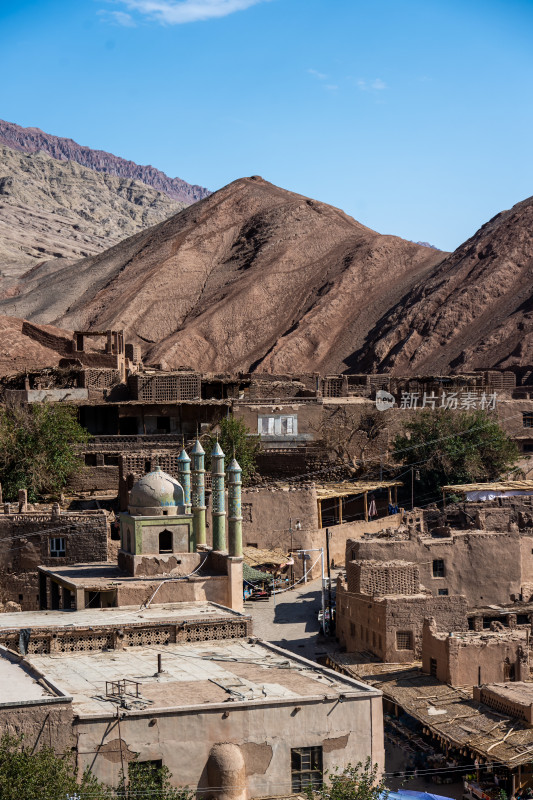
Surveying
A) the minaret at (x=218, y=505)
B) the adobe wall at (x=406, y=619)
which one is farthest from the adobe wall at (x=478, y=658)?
the minaret at (x=218, y=505)

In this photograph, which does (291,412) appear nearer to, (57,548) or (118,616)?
(57,548)

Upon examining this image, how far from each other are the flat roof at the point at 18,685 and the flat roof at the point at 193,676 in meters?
0.30

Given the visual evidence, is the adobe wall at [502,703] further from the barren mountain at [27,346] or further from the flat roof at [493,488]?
the barren mountain at [27,346]

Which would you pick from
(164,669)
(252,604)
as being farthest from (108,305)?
(164,669)

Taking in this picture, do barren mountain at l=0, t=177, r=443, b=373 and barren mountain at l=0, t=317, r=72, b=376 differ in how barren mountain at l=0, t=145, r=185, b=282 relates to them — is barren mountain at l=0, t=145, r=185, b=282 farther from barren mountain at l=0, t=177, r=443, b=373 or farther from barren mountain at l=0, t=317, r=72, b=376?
barren mountain at l=0, t=317, r=72, b=376

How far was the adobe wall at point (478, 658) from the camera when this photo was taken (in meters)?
23.9

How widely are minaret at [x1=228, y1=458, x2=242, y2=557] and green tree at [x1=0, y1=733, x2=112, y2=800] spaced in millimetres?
10589

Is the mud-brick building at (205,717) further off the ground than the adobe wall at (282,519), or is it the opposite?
the adobe wall at (282,519)

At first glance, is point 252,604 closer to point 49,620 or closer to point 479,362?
point 49,620

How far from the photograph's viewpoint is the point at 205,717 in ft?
51.9

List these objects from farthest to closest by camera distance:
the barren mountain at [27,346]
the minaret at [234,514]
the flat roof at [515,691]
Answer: the barren mountain at [27,346] < the minaret at [234,514] < the flat roof at [515,691]

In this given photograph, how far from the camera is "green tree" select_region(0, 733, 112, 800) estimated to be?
14.0 metres

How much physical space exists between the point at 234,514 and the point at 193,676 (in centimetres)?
817

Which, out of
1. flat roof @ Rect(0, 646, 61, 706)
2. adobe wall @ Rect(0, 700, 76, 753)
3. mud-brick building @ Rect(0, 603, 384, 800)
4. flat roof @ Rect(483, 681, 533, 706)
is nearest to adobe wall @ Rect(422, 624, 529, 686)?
flat roof @ Rect(483, 681, 533, 706)
